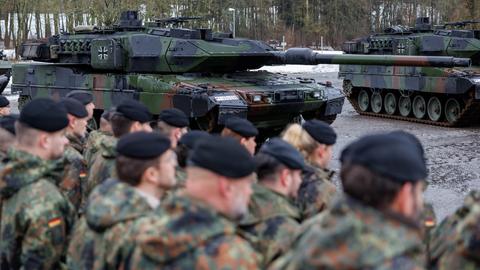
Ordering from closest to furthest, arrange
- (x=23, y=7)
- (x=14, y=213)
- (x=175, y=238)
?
(x=175, y=238), (x=14, y=213), (x=23, y=7)

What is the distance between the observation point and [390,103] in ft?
63.2

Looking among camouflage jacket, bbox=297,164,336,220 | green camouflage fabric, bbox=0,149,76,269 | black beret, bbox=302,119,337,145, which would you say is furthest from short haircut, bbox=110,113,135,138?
camouflage jacket, bbox=297,164,336,220

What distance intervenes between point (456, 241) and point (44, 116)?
2442mm

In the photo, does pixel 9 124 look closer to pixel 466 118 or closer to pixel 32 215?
pixel 32 215

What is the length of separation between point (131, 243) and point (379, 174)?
136cm

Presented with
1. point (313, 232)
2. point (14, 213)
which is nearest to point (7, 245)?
point (14, 213)

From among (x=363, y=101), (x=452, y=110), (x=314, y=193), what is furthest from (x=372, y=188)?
(x=363, y=101)

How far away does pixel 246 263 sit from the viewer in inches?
99.9

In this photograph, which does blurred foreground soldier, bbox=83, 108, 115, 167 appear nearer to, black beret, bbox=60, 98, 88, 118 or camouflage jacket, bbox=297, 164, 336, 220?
black beret, bbox=60, 98, 88, 118

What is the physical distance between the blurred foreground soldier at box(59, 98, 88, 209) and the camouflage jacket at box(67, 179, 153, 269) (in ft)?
3.76

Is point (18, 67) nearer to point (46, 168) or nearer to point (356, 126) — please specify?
point (356, 126)

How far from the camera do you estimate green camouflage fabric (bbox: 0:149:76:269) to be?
12.3 feet

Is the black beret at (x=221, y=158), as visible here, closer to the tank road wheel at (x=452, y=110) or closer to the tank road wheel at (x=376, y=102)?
the tank road wheel at (x=452, y=110)

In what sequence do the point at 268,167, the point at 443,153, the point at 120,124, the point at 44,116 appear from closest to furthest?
1. the point at 268,167
2. the point at 44,116
3. the point at 120,124
4. the point at 443,153
